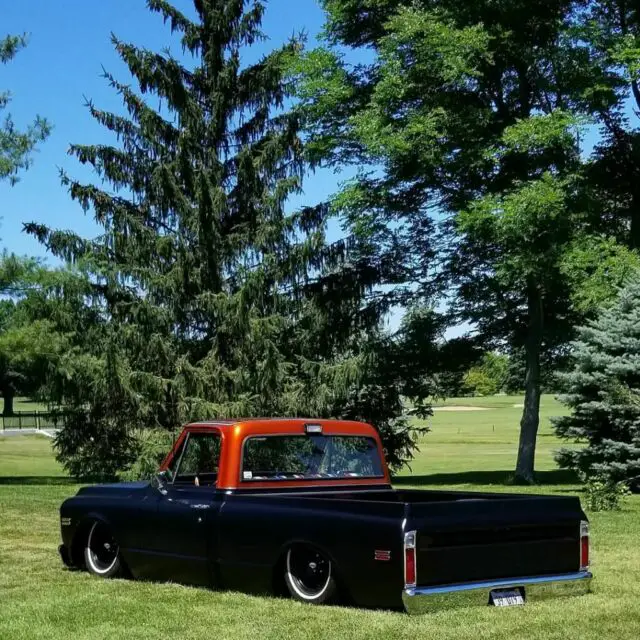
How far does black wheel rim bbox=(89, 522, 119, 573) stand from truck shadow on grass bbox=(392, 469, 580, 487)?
17047mm

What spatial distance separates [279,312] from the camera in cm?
2872

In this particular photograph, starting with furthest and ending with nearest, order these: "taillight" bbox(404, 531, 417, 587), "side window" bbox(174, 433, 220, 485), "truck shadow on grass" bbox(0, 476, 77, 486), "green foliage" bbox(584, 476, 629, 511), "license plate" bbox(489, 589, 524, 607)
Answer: "truck shadow on grass" bbox(0, 476, 77, 486) → "green foliage" bbox(584, 476, 629, 511) → "side window" bbox(174, 433, 220, 485) → "license plate" bbox(489, 589, 524, 607) → "taillight" bbox(404, 531, 417, 587)

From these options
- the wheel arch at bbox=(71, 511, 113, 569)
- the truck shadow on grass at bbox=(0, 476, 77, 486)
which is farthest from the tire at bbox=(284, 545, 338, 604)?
the truck shadow on grass at bbox=(0, 476, 77, 486)

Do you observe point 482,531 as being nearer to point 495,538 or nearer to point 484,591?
point 495,538

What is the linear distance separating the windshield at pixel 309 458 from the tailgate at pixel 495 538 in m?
1.83

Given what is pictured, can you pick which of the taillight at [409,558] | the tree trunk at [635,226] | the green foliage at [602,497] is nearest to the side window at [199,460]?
the taillight at [409,558]

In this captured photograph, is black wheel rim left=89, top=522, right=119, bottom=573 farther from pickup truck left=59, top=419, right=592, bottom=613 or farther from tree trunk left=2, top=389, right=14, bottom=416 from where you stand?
tree trunk left=2, top=389, right=14, bottom=416

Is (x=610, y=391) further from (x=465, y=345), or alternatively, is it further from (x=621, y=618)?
(x=621, y=618)

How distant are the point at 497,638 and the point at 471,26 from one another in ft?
74.4

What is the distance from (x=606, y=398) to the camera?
23.2 metres

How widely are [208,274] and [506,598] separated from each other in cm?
2098

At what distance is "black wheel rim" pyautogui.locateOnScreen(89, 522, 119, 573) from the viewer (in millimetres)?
10555

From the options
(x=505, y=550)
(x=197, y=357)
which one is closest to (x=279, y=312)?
(x=197, y=357)

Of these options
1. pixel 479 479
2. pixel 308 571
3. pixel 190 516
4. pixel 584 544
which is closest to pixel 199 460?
pixel 190 516
